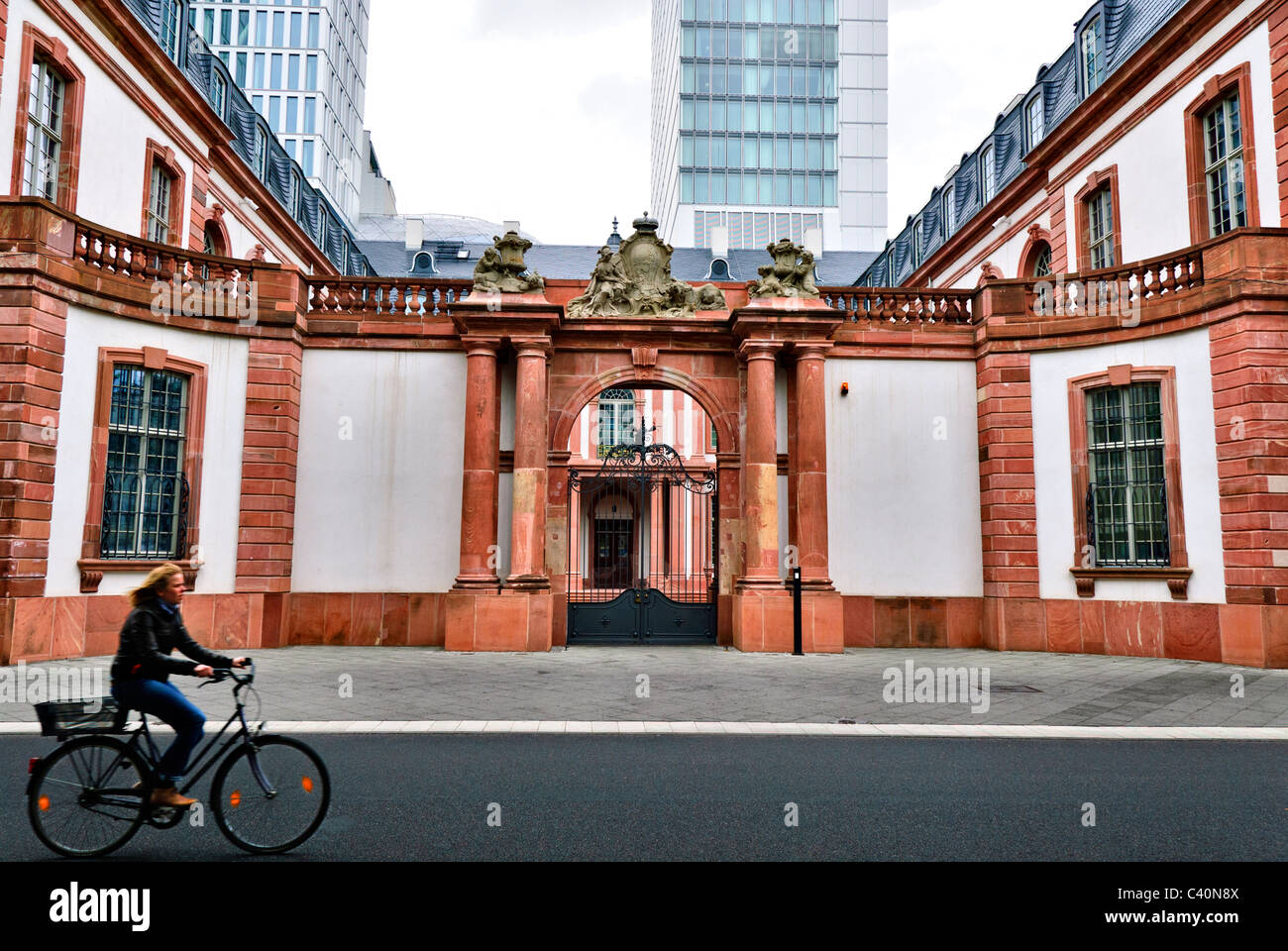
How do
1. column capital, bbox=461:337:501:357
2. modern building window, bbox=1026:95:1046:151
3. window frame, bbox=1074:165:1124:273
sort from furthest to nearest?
modern building window, bbox=1026:95:1046:151 < window frame, bbox=1074:165:1124:273 < column capital, bbox=461:337:501:357

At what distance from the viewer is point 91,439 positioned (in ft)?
48.4

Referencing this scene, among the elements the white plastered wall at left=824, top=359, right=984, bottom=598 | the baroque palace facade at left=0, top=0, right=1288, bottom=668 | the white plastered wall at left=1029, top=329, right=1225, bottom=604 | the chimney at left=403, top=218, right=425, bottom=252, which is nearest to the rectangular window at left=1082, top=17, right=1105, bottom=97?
the baroque palace facade at left=0, top=0, right=1288, bottom=668

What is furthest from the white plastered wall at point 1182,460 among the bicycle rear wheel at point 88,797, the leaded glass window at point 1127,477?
the bicycle rear wheel at point 88,797

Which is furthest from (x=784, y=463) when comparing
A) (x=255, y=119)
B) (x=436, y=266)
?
(x=436, y=266)

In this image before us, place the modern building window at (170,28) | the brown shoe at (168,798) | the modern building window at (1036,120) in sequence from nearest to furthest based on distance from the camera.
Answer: the brown shoe at (168,798), the modern building window at (170,28), the modern building window at (1036,120)

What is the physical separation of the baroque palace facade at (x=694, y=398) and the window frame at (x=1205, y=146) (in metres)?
0.07

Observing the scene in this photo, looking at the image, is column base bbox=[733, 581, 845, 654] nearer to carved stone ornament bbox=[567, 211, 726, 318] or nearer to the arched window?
carved stone ornament bbox=[567, 211, 726, 318]

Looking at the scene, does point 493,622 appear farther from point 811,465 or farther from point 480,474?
point 811,465

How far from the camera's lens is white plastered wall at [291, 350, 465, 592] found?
673 inches

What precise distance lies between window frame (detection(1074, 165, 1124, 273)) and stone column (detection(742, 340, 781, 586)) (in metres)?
8.49

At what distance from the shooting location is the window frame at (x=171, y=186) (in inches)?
805

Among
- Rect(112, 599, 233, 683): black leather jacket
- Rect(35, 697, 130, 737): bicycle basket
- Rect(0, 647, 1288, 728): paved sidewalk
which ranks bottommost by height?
Rect(0, 647, 1288, 728): paved sidewalk

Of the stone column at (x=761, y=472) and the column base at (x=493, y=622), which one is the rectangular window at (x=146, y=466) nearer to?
the column base at (x=493, y=622)

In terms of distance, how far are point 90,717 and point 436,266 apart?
123 ft
